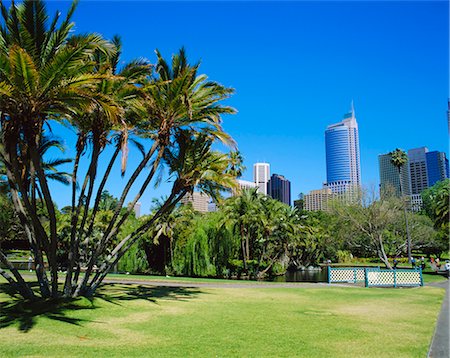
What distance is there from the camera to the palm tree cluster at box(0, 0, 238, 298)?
10523mm

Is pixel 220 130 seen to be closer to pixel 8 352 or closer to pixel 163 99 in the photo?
pixel 163 99

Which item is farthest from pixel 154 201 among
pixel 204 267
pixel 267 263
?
pixel 267 263

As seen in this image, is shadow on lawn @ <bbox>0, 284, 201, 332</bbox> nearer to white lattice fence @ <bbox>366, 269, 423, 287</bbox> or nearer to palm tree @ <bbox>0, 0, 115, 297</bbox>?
palm tree @ <bbox>0, 0, 115, 297</bbox>

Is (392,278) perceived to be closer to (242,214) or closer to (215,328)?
(242,214)

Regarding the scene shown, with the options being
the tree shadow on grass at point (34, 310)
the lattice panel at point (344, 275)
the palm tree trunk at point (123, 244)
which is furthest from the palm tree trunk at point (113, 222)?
the lattice panel at point (344, 275)

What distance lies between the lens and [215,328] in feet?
32.6

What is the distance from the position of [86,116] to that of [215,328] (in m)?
8.43

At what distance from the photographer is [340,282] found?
87.3ft

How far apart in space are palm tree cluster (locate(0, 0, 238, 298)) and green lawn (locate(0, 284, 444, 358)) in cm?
232

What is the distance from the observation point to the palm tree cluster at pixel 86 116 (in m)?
10.5

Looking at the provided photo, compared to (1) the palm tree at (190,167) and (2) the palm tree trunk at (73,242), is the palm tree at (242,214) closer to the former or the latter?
(1) the palm tree at (190,167)

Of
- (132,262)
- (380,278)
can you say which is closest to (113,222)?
(380,278)

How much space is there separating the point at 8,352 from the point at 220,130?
10808 millimetres

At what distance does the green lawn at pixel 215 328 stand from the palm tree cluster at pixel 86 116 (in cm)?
232
